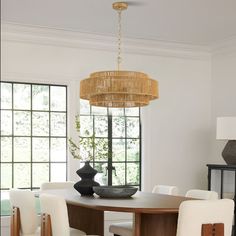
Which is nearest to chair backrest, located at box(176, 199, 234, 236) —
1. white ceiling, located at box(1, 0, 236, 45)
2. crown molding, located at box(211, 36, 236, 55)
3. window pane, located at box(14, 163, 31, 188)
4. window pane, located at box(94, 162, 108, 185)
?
white ceiling, located at box(1, 0, 236, 45)

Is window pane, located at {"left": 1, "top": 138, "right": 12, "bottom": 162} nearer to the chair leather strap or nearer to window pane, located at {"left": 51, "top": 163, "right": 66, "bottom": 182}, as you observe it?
window pane, located at {"left": 51, "top": 163, "right": 66, "bottom": 182}

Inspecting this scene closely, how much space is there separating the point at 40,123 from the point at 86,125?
2.24 ft

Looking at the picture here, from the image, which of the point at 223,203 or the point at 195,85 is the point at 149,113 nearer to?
the point at 195,85

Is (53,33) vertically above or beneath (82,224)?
above

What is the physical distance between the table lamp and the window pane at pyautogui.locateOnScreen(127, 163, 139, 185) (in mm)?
1320

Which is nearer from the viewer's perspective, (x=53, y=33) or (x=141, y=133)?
(x=53, y=33)

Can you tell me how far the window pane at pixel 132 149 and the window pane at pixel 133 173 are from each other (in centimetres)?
10

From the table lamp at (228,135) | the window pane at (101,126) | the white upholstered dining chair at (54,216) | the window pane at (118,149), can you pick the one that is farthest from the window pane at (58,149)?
the white upholstered dining chair at (54,216)

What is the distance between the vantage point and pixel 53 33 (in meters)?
6.82

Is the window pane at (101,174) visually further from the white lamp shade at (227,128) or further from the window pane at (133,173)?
the white lamp shade at (227,128)

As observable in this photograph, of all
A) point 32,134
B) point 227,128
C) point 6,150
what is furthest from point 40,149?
point 227,128

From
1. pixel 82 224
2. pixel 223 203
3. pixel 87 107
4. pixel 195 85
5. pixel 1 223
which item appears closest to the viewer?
pixel 223 203

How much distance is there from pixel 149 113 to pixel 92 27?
1.61 meters

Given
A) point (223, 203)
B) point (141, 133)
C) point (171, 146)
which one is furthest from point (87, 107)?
point (223, 203)
